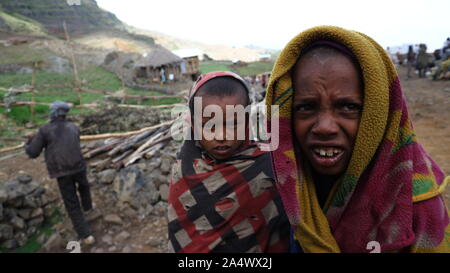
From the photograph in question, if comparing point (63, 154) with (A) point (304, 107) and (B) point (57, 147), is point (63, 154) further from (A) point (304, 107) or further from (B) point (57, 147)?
(A) point (304, 107)

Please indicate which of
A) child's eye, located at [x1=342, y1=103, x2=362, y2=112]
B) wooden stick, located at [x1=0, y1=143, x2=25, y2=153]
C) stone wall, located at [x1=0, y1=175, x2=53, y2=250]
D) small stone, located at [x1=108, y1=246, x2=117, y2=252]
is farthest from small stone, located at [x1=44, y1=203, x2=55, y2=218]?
child's eye, located at [x1=342, y1=103, x2=362, y2=112]

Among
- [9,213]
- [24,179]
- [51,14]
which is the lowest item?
[9,213]

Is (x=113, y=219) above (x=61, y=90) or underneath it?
underneath

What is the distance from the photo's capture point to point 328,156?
3.29 feet

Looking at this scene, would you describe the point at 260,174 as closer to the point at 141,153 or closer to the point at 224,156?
the point at 224,156

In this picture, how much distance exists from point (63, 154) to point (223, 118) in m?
3.14

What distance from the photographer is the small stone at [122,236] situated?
399 cm

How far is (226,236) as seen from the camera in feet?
5.23

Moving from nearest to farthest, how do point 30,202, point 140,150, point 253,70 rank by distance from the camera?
1. point 30,202
2. point 140,150
3. point 253,70

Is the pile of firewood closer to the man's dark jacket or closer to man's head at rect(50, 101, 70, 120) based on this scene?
the man's dark jacket

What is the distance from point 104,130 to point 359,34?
→ 27.5 feet

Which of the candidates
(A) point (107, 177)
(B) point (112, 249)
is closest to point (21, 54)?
(A) point (107, 177)

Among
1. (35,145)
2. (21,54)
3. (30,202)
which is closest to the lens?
(35,145)

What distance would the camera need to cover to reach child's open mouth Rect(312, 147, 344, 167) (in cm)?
98
